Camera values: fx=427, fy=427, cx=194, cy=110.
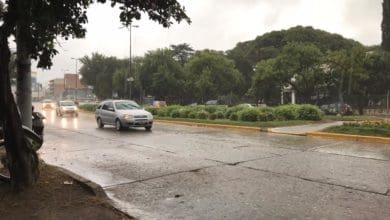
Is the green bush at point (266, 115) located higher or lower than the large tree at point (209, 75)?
lower

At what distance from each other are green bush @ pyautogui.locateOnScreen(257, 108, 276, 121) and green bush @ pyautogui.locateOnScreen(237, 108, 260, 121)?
213 mm

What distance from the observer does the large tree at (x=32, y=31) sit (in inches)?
241

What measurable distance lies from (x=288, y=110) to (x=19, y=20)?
21.0m

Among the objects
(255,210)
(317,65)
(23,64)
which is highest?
(317,65)

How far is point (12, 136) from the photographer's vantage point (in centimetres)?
637

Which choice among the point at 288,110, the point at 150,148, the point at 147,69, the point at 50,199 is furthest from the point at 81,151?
the point at 147,69

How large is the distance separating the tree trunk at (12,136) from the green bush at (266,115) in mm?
18725

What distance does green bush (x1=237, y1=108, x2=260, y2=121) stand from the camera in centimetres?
2450

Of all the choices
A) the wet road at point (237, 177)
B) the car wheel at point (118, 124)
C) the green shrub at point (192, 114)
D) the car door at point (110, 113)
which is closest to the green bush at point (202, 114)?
the green shrub at point (192, 114)

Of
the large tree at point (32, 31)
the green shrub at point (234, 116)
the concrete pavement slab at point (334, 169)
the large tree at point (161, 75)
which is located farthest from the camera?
the large tree at point (161, 75)

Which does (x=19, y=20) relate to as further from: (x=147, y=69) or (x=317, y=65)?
(x=147, y=69)

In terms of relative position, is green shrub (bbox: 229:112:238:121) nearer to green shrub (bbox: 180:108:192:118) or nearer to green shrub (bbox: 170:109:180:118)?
green shrub (bbox: 180:108:192:118)

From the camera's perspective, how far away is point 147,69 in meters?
61.2

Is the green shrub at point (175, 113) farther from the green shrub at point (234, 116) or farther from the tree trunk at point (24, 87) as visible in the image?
the tree trunk at point (24, 87)
